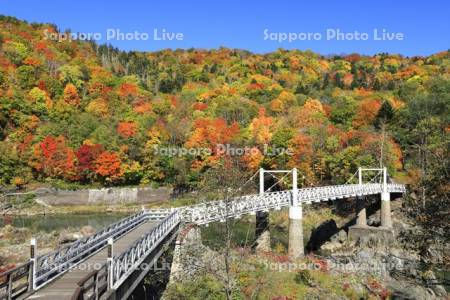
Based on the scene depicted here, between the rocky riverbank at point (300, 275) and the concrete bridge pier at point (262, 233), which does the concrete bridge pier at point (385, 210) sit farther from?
the concrete bridge pier at point (262, 233)

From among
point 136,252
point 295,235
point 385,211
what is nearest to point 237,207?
point 295,235

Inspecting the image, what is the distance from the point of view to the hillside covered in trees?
4184 centimetres

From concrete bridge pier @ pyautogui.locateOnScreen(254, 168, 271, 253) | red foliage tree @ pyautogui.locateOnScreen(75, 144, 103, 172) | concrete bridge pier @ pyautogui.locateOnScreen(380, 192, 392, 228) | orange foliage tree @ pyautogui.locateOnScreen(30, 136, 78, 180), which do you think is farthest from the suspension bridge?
orange foliage tree @ pyautogui.locateOnScreen(30, 136, 78, 180)

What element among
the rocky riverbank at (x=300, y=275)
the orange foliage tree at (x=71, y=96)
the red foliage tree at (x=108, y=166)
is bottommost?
the rocky riverbank at (x=300, y=275)

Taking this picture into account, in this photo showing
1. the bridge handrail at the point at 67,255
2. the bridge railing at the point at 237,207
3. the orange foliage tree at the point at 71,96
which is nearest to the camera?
the bridge handrail at the point at 67,255

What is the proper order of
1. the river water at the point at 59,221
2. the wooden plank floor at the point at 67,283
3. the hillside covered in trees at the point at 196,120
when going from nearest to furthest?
the wooden plank floor at the point at 67,283, the river water at the point at 59,221, the hillside covered in trees at the point at 196,120

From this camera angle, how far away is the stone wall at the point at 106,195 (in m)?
47.4

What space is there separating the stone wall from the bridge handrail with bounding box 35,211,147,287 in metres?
34.0

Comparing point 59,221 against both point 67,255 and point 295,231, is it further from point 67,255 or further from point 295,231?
point 67,255

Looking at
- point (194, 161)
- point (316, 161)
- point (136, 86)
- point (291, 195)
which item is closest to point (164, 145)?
point (194, 161)

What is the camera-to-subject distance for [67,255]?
10.3 meters

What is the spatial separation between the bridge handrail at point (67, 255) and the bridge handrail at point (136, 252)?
1.21 m

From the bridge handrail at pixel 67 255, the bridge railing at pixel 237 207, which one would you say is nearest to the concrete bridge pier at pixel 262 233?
the bridge railing at pixel 237 207

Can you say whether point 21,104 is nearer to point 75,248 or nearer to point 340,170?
point 340,170
